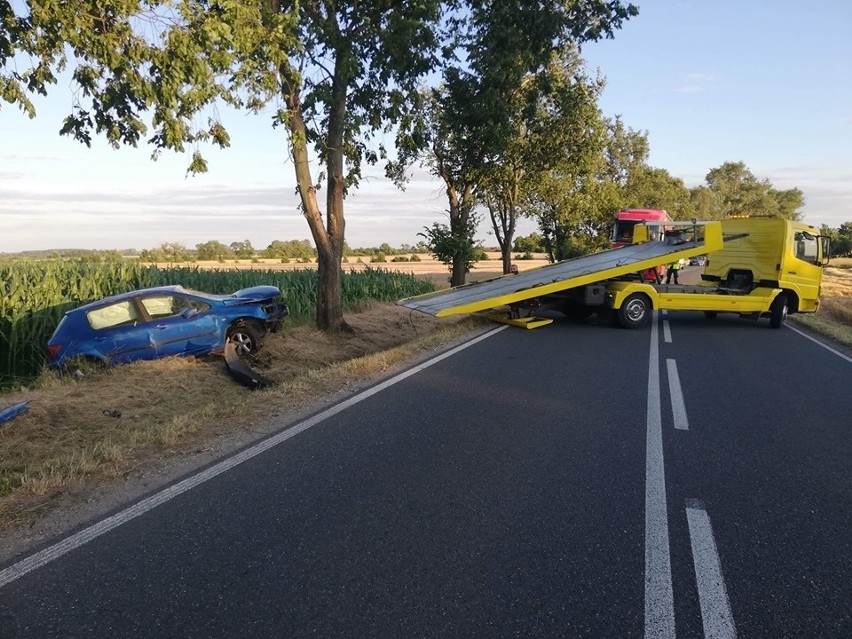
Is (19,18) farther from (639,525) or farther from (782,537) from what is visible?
(782,537)

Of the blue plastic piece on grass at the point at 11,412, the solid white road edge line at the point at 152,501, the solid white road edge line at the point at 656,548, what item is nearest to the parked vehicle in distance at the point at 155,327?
the blue plastic piece on grass at the point at 11,412

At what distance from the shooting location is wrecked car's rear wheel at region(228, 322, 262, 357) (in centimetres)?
1096

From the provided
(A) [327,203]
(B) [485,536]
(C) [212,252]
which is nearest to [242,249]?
(C) [212,252]

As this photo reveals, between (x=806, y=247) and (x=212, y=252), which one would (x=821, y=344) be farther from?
(x=212, y=252)

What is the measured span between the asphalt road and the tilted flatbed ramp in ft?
20.3

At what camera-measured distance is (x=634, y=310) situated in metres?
14.7

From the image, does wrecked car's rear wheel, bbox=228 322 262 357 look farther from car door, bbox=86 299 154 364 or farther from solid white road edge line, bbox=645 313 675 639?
solid white road edge line, bbox=645 313 675 639

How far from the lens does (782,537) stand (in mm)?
3979

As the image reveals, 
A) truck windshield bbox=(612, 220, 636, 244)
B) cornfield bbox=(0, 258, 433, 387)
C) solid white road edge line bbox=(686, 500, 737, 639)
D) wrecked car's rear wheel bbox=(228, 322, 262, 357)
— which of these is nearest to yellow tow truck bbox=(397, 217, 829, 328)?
wrecked car's rear wheel bbox=(228, 322, 262, 357)

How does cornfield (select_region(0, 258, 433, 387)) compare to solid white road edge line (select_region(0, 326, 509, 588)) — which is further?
cornfield (select_region(0, 258, 433, 387))

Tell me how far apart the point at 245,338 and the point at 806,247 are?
526 inches

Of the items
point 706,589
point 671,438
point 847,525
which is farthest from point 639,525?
point 671,438

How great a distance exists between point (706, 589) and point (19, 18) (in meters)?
10.3

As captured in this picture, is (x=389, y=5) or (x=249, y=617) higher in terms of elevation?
(x=389, y=5)
